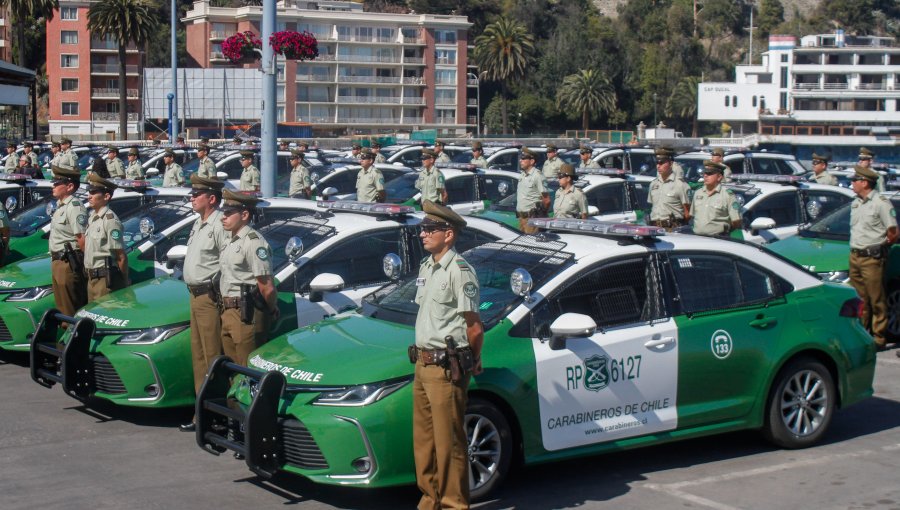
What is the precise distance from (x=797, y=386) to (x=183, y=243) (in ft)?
19.8

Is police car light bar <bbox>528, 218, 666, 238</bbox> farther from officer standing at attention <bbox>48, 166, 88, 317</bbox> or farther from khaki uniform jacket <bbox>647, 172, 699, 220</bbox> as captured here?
khaki uniform jacket <bbox>647, 172, 699, 220</bbox>

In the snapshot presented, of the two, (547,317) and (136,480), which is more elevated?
(547,317)

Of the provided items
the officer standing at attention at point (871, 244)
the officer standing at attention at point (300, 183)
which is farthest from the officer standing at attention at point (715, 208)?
the officer standing at attention at point (300, 183)

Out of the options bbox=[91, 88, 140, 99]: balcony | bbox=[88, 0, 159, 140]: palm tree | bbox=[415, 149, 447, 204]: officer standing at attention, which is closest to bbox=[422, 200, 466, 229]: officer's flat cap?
bbox=[415, 149, 447, 204]: officer standing at attention

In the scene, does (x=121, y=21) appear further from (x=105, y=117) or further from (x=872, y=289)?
(x=872, y=289)

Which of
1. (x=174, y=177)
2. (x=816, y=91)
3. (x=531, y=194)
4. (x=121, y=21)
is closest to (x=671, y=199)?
(x=531, y=194)

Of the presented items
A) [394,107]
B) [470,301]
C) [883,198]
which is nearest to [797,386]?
[470,301]

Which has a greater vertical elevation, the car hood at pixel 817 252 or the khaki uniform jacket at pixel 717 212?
the khaki uniform jacket at pixel 717 212

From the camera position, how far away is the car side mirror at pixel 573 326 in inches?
277

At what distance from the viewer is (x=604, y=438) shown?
24.6 ft

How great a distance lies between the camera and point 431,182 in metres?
17.9

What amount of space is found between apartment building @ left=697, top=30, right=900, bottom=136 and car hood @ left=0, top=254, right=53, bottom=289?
3661 inches

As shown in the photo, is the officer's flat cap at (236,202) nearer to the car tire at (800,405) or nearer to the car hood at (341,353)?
the car hood at (341,353)

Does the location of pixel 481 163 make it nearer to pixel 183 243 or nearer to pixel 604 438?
pixel 183 243
